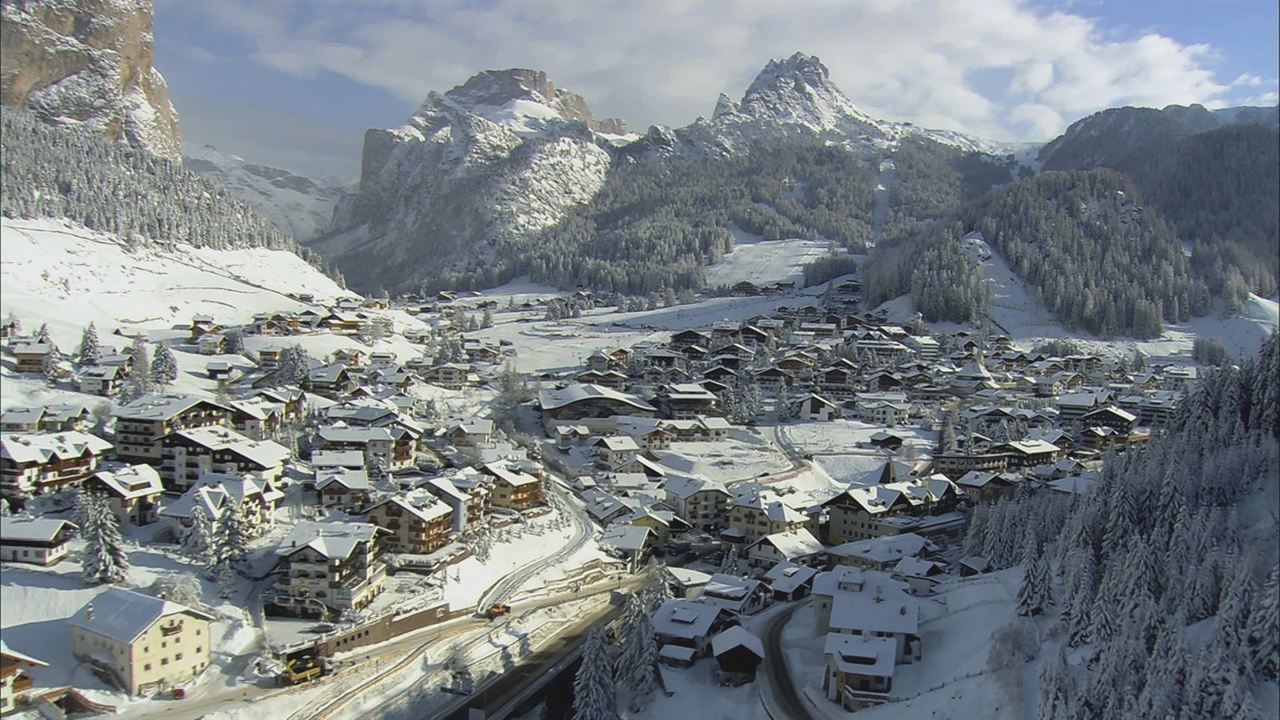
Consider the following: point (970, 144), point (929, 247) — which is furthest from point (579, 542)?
point (970, 144)

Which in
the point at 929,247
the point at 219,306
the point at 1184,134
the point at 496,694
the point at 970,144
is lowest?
the point at 496,694

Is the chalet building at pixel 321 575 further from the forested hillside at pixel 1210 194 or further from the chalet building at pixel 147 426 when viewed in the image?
the forested hillside at pixel 1210 194

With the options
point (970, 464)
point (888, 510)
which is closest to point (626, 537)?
point (888, 510)

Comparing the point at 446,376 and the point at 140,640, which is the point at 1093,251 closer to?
the point at 446,376

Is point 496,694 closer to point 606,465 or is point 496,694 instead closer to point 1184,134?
point 606,465

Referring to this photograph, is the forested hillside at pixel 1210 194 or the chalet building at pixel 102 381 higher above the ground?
the forested hillside at pixel 1210 194

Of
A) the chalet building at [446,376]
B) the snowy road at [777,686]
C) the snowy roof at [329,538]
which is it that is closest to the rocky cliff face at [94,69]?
the snowy roof at [329,538]

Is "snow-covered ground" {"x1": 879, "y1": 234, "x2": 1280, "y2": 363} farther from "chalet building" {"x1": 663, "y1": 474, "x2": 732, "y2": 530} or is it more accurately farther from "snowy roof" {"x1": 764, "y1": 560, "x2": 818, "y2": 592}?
"snowy roof" {"x1": 764, "y1": 560, "x2": 818, "y2": 592}
